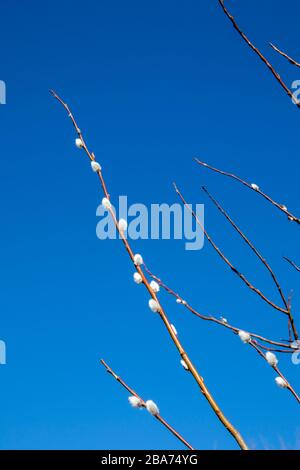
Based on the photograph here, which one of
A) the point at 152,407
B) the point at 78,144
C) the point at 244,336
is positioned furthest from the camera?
the point at 78,144

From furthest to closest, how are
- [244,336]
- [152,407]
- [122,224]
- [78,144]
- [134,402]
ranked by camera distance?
[78,144]
[244,336]
[122,224]
[134,402]
[152,407]

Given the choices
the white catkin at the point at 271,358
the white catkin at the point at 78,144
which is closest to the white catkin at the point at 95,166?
the white catkin at the point at 78,144

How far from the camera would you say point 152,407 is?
1378 millimetres

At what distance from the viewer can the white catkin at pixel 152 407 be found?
1359mm

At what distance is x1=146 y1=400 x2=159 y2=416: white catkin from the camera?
1.36m

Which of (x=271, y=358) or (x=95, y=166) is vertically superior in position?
(x=95, y=166)

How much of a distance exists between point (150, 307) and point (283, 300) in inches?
27.6

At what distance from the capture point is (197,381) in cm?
121

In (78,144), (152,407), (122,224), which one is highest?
(78,144)

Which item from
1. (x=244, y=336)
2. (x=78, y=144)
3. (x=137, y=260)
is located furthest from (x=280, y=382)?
(x=78, y=144)

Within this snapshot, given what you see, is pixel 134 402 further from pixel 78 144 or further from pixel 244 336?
pixel 78 144
